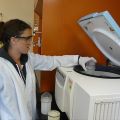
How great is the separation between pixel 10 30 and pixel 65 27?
558 mm

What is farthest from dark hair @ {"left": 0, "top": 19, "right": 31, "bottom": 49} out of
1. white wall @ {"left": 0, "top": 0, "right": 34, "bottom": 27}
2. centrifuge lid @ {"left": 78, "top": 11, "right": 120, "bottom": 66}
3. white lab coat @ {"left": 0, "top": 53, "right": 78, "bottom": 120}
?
white wall @ {"left": 0, "top": 0, "right": 34, "bottom": 27}

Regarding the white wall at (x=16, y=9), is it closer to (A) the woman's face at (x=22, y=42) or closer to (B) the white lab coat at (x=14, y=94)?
(A) the woman's face at (x=22, y=42)

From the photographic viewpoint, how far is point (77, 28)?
195 centimetres

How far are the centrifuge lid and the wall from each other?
0.32 metres

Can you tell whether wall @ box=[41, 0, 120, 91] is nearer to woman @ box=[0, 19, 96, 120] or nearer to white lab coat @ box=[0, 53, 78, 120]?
woman @ box=[0, 19, 96, 120]

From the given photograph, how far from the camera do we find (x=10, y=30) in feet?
5.16

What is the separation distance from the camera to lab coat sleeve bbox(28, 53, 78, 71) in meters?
1.81

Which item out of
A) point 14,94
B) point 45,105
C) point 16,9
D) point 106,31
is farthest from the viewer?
point 16,9

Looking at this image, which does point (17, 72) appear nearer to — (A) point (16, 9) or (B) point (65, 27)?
(B) point (65, 27)

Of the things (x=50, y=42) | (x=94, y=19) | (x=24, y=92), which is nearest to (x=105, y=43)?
(x=94, y=19)

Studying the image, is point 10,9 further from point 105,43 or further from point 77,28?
point 105,43

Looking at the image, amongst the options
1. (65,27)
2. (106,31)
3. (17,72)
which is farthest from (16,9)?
(106,31)

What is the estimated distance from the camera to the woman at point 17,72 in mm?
1465

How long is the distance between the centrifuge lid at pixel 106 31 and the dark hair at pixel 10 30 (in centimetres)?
47
